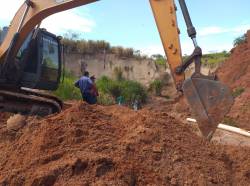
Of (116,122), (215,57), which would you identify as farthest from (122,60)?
(116,122)

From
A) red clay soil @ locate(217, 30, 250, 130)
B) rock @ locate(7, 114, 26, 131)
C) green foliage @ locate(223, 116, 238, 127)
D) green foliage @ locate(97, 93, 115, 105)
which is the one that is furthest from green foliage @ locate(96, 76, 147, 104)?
rock @ locate(7, 114, 26, 131)

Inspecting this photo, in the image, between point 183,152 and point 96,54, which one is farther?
point 96,54

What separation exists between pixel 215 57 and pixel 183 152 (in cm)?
3664

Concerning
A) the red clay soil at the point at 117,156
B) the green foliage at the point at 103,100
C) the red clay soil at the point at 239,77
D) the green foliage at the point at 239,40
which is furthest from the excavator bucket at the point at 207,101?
the green foliage at the point at 239,40

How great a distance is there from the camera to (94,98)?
493 inches

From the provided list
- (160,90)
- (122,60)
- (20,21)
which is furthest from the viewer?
(122,60)

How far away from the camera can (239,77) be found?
24.5 metres

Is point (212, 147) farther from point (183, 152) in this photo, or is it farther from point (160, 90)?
point (160, 90)

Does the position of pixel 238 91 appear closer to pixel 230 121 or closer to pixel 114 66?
pixel 230 121

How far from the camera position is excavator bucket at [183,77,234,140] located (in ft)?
21.4

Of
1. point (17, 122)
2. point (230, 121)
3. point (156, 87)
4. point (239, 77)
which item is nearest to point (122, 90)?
point (156, 87)

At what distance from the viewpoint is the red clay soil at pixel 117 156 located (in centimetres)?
557

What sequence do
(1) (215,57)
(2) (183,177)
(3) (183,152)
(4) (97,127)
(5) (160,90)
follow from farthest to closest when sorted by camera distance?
(1) (215,57) → (5) (160,90) → (4) (97,127) → (3) (183,152) → (2) (183,177)

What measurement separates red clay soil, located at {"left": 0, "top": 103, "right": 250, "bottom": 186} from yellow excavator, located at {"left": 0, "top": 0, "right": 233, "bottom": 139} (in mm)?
710
